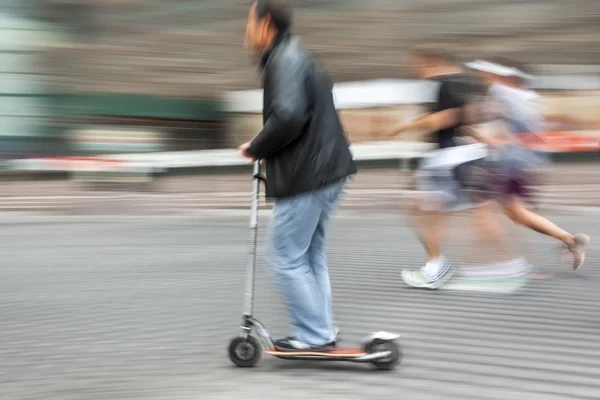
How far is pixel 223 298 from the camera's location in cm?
629

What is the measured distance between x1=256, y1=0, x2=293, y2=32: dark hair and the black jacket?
50 mm

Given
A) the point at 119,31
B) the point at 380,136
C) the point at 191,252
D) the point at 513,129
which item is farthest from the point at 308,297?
the point at 119,31

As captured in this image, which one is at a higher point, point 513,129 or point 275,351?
point 513,129

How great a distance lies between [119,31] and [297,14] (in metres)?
6.95

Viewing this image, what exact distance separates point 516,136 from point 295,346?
10.4ft

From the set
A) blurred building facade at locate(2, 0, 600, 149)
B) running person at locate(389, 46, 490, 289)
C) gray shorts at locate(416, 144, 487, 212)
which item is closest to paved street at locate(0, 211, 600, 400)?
running person at locate(389, 46, 490, 289)

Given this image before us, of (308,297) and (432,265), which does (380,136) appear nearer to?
(432,265)

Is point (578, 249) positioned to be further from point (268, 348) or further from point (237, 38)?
point (237, 38)

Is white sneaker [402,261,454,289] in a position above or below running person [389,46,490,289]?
below

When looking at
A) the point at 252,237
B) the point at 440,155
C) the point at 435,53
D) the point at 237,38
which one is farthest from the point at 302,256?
the point at 237,38

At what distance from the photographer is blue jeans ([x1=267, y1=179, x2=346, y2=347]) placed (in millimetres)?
4145

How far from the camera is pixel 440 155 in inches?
249

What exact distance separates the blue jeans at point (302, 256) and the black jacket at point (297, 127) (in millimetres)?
74

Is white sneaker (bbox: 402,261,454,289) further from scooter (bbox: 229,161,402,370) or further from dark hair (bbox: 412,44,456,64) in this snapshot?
scooter (bbox: 229,161,402,370)
